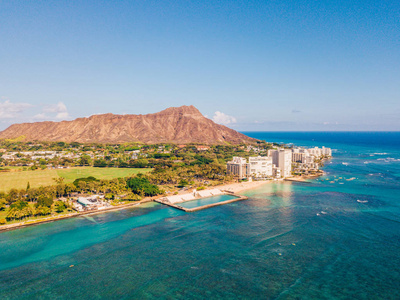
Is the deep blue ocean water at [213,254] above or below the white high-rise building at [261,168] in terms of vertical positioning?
below

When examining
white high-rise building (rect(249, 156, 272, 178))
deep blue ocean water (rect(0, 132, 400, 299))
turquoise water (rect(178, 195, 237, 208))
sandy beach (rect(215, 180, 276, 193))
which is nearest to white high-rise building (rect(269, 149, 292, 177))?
white high-rise building (rect(249, 156, 272, 178))

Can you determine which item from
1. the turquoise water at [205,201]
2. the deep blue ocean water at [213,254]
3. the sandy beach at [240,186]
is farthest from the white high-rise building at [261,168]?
the deep blue ocean water at [213,254]

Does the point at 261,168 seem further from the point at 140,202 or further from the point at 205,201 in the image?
the point at 140,202

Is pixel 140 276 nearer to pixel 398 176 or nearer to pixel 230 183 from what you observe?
pixel 230 183

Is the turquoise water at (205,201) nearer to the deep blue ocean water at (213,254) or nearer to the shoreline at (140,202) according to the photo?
the deep blue ocean water at (213,254)

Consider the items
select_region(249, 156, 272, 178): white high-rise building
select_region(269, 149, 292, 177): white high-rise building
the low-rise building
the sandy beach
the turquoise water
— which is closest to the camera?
the turquoise water

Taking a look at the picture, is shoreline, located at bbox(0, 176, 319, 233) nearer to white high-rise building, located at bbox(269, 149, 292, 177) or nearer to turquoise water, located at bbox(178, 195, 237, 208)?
turquoise water, located at bbox(178, 195, 237, 208)

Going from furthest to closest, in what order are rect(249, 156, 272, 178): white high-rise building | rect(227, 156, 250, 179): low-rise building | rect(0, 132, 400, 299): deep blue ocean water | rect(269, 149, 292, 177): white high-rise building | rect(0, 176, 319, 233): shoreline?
→ 1. rect(269, 149, 292, 177): white high-rise building
2. rect(249, 156, 272, 178): white high-rise building
3. rect(227, 156, 250, 179): low-rise building
4. rect(0, 176, 319, 233): shoreline
5. rect(0, 132, 400, 299): deep blue ocean water

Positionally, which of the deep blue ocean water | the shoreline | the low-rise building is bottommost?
the deep blue ocean water

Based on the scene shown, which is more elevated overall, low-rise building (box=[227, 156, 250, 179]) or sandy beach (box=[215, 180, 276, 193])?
low-rise building (box=[227, 156, 250, 179])
